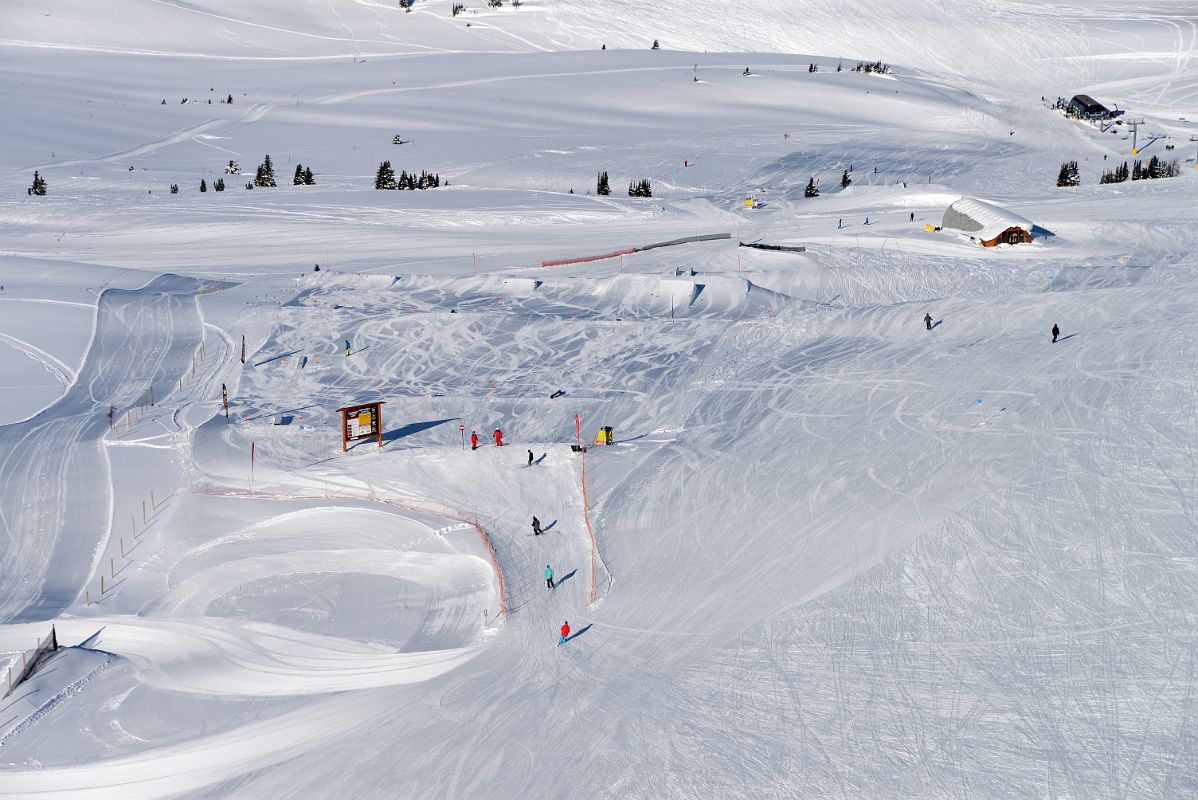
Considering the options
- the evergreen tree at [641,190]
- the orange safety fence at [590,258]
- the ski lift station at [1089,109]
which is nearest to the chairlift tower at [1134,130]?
the ski lift station at [1089,109]

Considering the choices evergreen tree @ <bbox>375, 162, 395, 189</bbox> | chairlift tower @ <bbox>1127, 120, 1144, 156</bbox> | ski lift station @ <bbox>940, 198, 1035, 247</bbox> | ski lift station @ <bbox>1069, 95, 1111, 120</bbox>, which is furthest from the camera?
ski lift station @ <bbox>1069, 95, 1111, 120</bbox>

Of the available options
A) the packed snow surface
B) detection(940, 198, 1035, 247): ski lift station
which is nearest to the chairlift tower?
the packed snow surface

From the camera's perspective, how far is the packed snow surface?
14.5 metres

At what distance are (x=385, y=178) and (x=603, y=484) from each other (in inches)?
1377

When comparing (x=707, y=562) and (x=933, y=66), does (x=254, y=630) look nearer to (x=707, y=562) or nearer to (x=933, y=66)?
(x=707, y=562)

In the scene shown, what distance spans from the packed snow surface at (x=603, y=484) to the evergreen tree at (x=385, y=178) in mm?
1906

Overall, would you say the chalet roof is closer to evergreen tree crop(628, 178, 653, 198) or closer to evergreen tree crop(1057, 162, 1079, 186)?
evergreen tree crop(1057, 162, 1079, 186)

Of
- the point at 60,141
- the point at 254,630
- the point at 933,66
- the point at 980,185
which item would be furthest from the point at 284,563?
the point at 933,66

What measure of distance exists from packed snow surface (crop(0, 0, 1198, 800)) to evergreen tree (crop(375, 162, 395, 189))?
1.91 metres

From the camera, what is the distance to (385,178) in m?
53.3

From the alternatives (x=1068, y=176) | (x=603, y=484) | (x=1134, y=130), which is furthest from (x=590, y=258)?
(x=1134, y=130)

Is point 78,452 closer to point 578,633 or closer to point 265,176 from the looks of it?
point 578,633

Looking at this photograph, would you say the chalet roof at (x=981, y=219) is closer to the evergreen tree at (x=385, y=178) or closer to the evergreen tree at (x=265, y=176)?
the evergreen tree at (x=385, y=178)

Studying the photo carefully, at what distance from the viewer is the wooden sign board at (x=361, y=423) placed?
2525 cm
